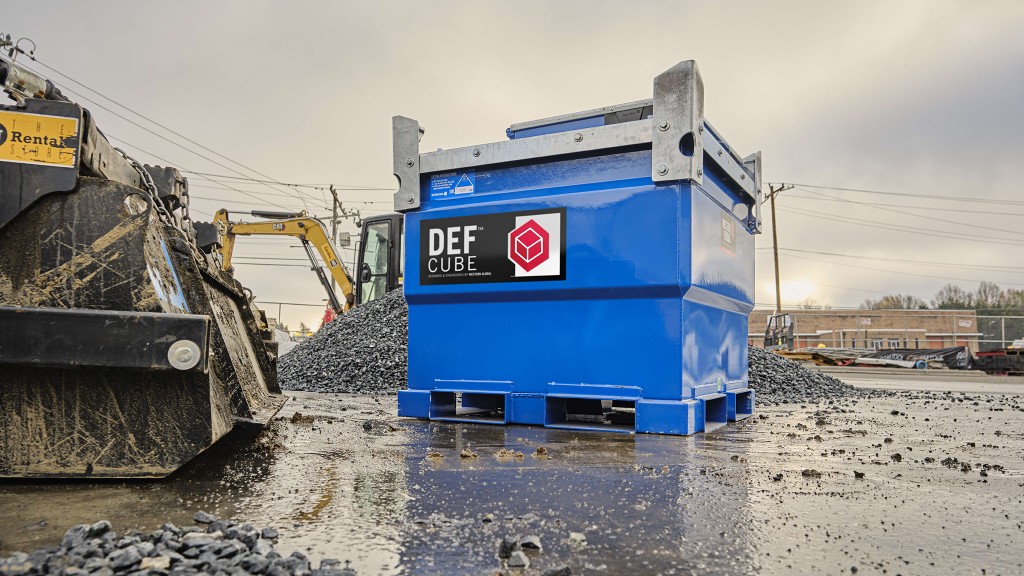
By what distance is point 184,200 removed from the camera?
155 inches

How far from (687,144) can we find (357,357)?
595 centimetres

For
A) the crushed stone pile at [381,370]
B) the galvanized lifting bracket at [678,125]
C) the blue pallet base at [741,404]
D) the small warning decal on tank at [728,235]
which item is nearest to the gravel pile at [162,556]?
the galvanized lifting bracket at [678,125]

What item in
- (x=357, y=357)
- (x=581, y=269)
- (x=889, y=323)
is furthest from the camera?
(x=889, y=323)

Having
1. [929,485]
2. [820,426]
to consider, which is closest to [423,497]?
[929,485]

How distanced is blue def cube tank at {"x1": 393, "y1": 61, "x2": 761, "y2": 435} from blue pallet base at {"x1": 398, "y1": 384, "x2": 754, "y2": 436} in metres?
0.01

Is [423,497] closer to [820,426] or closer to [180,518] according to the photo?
[180,518]

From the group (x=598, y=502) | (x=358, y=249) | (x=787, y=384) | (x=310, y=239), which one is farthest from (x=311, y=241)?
(x=598, y=502)

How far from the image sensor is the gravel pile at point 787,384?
732 centimetres

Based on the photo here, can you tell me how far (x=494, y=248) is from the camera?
4.69 meters

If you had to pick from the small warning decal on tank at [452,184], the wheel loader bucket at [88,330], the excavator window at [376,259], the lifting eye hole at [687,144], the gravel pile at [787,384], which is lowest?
the gravel pile at [787,384]

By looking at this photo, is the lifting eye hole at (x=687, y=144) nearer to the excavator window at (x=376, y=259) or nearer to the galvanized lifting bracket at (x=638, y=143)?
the galvanized lifting bracket at (x=638, y=143)

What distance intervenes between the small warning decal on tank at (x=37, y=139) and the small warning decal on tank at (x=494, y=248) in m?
2.60

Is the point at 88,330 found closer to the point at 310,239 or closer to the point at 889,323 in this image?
the point at 310,239

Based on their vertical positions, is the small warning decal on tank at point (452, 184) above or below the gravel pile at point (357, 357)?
above
